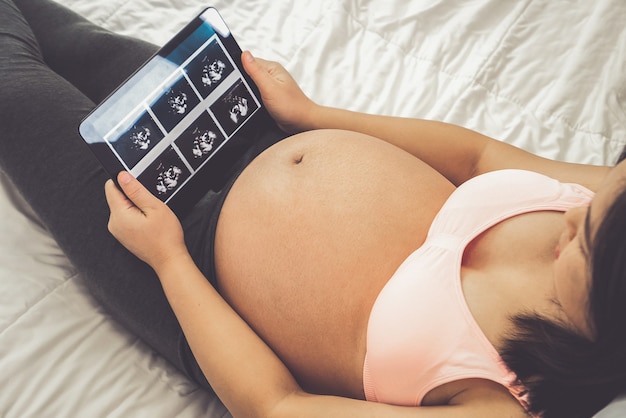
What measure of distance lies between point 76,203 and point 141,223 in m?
0.12

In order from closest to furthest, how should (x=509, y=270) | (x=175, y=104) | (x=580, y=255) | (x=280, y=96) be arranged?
(x=580, y=255)
(x=509, y=270)
(x=175, y=104)
(x=280, y=96)

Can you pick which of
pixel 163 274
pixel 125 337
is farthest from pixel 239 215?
pixel 125 337

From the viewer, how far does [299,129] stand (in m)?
0.91

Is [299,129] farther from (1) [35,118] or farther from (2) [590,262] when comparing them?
(2) [590,262]

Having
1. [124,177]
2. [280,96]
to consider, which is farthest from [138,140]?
[280,96]

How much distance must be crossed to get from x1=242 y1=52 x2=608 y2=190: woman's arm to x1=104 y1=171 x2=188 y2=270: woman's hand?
0.27m

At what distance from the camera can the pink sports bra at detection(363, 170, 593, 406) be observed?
58 cm

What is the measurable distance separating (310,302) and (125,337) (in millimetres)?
328

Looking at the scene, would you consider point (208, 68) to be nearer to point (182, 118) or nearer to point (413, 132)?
point (182, 118)

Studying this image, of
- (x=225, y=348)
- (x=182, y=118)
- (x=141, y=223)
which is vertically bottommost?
(x=225, y=348)

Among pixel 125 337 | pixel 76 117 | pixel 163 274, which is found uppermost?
pixel 76 117

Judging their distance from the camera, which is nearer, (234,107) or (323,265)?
(323,265)

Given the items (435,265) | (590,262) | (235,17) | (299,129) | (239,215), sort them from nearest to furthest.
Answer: (590,262), (435,265), (239,215), (299,129), (235,17)

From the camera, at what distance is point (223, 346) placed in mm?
656
